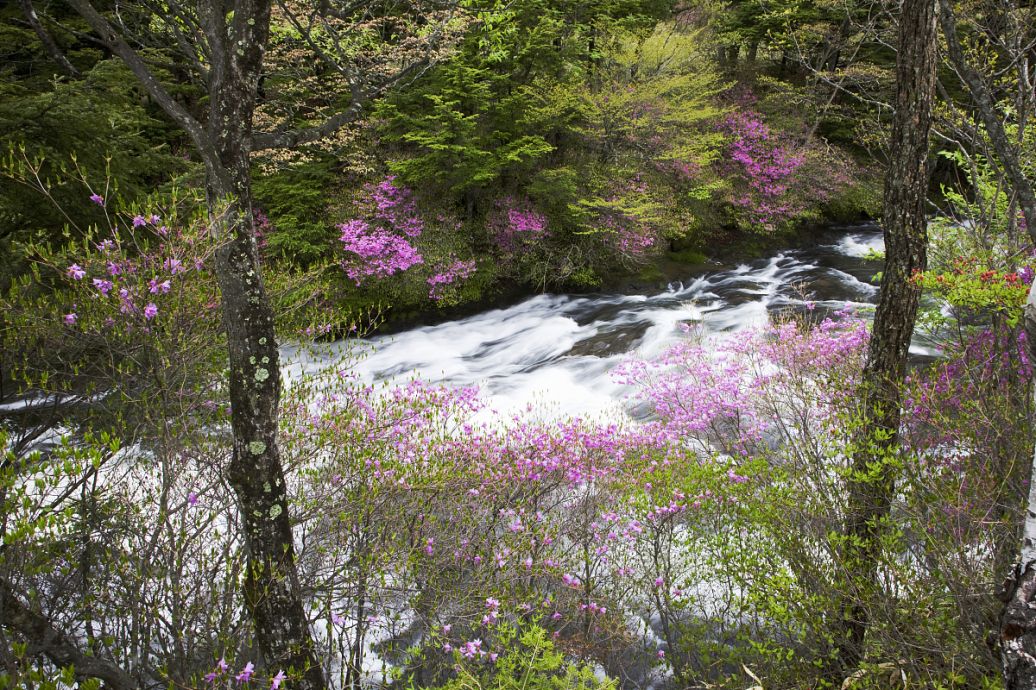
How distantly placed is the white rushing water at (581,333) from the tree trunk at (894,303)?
5.20 m

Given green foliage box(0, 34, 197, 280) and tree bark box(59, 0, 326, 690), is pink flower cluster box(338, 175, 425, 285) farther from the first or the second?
tree bark box(59, 0, 326, 690)

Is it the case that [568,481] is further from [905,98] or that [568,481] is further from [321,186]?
[321,186]

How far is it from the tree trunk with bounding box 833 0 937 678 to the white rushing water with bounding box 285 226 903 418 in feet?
17.0

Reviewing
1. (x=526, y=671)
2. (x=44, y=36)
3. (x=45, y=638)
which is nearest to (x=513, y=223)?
(x=44, y=36)

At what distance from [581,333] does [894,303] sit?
30.3 ft

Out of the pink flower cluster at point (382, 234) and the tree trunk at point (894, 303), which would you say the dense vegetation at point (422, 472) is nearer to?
the tree trunk at point (894, 303)

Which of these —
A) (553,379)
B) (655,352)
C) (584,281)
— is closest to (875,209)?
(584,281)

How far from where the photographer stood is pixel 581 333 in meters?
14.4

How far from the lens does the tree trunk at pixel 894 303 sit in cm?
508

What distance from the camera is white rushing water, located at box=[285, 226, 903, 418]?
11906 millimetres

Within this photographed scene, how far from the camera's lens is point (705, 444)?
933 centimetres

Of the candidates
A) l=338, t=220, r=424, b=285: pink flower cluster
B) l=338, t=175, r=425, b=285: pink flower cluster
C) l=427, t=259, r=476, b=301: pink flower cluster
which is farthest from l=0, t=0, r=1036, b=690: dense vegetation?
l=427, t=259, r=476, b=301: pink flower cluster

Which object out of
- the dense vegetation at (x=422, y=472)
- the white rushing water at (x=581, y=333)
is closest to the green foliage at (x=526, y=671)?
the dense vegetation at (x=422, y=472)

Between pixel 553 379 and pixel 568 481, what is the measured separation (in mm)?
4968
